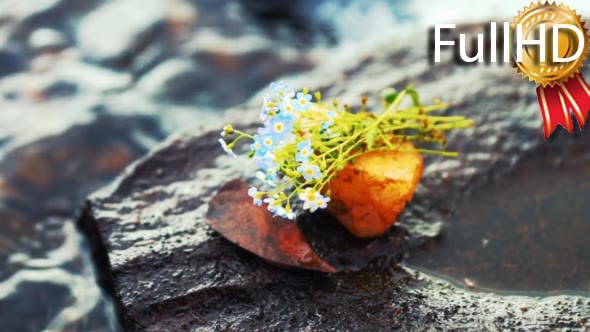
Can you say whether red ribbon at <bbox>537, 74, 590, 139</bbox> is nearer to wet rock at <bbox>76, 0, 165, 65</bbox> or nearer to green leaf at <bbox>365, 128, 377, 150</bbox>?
green leaf at <bbox>365, 128, 377, 150</bbox>

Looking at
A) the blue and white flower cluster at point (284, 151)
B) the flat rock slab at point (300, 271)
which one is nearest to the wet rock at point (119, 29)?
the flat rock slab at point (300, 271)

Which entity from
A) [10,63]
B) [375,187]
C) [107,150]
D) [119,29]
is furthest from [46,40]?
[375,187]

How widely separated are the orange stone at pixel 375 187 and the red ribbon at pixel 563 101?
66cm

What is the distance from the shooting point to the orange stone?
270 centimetres

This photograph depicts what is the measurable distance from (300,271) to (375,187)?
41 centimetres

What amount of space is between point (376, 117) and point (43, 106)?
189 cm

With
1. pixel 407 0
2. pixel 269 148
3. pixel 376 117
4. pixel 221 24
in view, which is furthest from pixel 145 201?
pixel 407 0

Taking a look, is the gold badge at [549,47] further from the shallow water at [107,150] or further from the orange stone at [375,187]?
the orange stone at [375,187]

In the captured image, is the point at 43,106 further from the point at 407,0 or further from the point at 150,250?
the point at 407,0

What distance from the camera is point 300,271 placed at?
9.02 ft

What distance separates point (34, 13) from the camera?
14.1 ft

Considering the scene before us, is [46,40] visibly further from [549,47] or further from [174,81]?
[549,47]

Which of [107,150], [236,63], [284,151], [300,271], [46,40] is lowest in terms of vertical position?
[300,271]

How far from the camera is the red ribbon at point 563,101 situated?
10.1 ft
